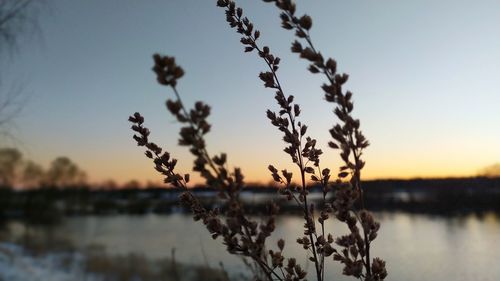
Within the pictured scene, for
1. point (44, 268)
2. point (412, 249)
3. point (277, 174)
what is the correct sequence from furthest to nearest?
point (412, 249)
point (44, 268)
point (277, 174)

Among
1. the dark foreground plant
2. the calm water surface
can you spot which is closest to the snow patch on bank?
the calm water surface

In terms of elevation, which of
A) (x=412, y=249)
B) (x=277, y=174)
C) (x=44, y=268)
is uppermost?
(x=277, y=174)

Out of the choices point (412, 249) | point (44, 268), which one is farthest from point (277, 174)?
point (412, 249)

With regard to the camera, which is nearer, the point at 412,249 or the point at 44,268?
the point at 44,268

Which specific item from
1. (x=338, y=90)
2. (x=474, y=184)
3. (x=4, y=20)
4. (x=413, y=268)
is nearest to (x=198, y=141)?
(x=338, y=90)

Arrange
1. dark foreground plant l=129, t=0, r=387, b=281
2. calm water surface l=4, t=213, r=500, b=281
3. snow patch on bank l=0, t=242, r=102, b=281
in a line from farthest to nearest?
calm water surface l=4, t=213, r=500, b=281 → snow patch on bank l=0, t=242, r=102, b=281 → dark foreground plant l=129, t=0, r=387, b=281

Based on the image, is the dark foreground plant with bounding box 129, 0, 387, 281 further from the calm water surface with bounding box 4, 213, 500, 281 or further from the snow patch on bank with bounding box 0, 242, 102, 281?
the snow patch on bank with bounding box 0, 242, 102, 281

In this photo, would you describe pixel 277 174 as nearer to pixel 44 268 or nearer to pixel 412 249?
pixel 44 268

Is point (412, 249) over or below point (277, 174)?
below

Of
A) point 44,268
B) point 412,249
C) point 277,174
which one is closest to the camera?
point 277,174

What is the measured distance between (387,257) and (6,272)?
16.3m

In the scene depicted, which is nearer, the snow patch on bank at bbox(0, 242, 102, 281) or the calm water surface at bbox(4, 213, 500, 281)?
the snow patch on bank at bbox(0, 242, 102, 281)

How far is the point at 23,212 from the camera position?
162 feet

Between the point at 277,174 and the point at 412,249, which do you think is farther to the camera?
the point at 412,249
